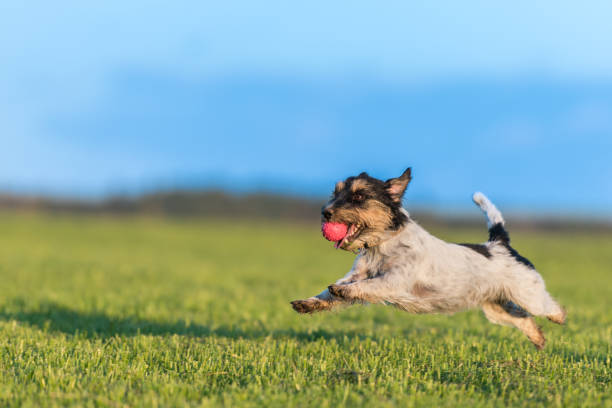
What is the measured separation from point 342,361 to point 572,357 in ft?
10.3

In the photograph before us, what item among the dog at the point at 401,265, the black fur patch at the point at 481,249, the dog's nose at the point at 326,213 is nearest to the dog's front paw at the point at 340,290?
the dog at the point at 401,265

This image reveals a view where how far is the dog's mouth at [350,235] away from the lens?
19.7 feet

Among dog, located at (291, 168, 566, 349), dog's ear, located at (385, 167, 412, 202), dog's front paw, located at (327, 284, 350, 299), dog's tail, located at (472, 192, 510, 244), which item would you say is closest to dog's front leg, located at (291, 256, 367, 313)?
dog, located at (291, 168, 566, 349)

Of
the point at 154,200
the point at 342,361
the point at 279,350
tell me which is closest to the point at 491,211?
the point at 342,361

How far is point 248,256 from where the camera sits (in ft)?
119

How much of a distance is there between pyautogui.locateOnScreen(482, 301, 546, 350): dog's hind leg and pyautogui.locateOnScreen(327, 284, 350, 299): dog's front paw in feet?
7.87

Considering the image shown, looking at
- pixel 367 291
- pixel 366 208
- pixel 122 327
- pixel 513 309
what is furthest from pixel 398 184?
pixel 122 327

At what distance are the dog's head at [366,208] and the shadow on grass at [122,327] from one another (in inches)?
105

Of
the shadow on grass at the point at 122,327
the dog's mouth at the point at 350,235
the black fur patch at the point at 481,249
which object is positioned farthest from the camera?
the shadow on grass at the point at 122,327

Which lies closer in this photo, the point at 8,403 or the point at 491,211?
the point at 8,403

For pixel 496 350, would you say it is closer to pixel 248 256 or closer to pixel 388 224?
pixel 388 224

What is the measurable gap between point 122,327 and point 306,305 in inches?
200

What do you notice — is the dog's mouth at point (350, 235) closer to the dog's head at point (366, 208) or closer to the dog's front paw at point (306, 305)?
the dog's head at point (366, 208)

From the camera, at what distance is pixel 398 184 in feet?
20.2
